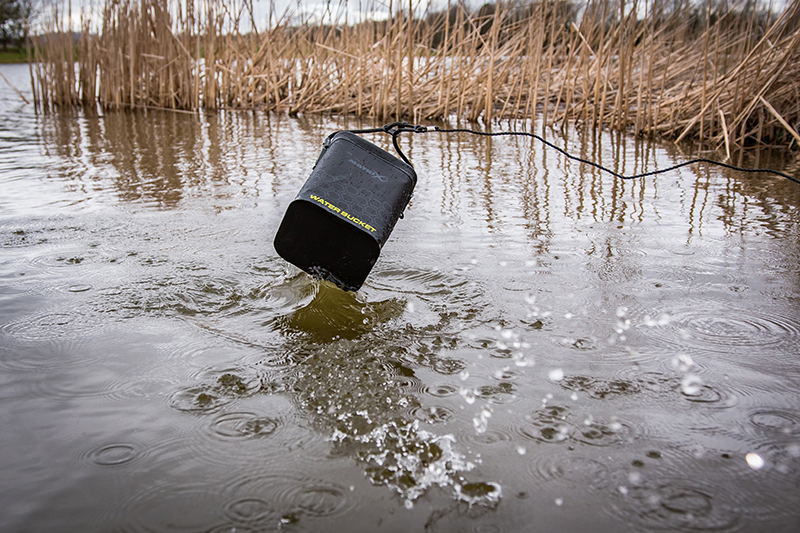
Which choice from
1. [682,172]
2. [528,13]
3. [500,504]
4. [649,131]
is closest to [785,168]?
[682,172]

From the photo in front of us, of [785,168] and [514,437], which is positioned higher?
[785,168]

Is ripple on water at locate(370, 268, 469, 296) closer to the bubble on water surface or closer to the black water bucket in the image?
the black water bucket

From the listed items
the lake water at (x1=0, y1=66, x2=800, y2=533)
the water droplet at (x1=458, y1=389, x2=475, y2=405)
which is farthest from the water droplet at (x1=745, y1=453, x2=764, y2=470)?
the water droplet at (x1=458, y1=389, x2=475, y2=405)

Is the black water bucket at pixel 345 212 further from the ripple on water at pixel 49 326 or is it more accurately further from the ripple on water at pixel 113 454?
the ripple on water at pixel 113 454

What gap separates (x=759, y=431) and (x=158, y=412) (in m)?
1.54

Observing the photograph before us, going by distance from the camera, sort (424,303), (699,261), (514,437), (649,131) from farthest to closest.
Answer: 1. (649,131)
2. (699,261)
3. (424,303)
4. (514,437)

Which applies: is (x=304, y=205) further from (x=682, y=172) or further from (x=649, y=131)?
(x=649, y=131)

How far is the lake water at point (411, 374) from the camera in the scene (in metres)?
1.25

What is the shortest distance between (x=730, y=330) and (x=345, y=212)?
139cm

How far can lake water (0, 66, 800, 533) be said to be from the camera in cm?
125

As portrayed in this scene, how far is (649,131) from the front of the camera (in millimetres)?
6645

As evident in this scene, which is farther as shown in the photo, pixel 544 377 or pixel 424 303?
pixel 424 303

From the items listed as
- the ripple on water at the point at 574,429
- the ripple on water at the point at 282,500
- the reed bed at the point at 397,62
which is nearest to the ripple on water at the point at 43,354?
the ripple on water at the point at 282,500

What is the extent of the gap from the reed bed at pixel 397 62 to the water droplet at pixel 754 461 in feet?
18.5
